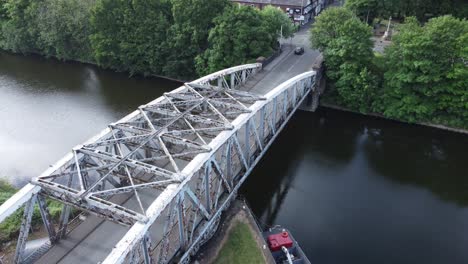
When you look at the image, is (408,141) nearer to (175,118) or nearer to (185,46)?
(175,118)

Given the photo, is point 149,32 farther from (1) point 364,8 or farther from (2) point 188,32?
(1) point 364,8

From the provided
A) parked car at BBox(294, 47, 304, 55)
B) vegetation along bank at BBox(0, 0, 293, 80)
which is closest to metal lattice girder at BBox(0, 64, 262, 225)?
vegetation along bank at BBox(0, 0, 293, 80)

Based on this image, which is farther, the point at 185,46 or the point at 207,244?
the point at 185,46

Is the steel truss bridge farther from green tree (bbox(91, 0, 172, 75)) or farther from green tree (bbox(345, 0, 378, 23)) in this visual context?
green tree (bbox(345, 0, 378, 23))

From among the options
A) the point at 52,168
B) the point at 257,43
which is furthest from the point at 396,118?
the point at 52,168

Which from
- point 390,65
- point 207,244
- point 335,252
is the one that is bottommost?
point 335,252

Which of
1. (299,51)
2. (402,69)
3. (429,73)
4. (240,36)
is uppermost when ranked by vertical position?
(240,36)

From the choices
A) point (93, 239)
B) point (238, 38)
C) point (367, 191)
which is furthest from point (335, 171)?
point (93, 239)
